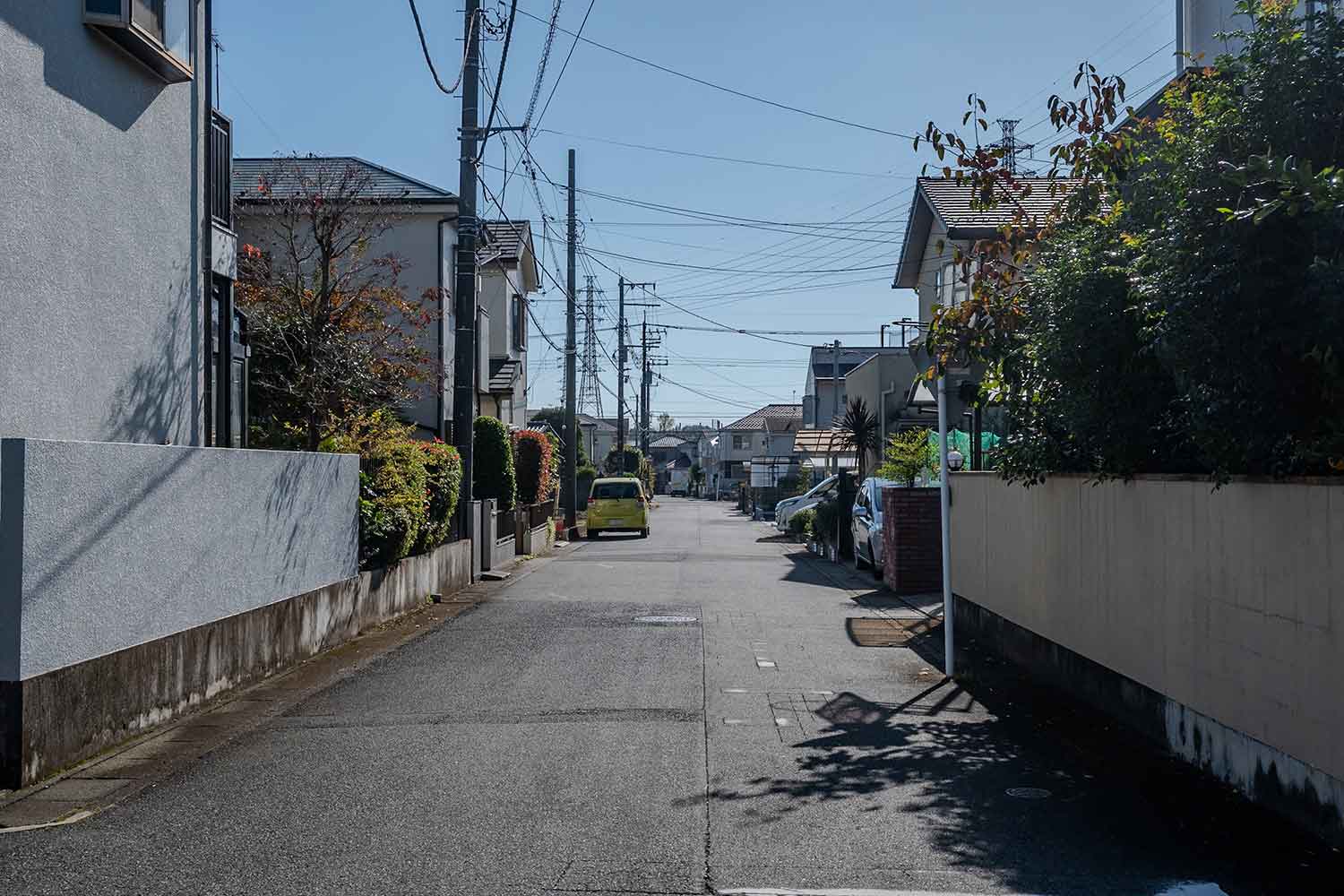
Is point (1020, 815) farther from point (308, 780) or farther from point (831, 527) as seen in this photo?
point (831, 527)

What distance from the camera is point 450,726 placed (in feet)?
27.7

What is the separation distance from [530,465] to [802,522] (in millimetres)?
7673

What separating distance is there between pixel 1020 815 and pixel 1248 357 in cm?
258

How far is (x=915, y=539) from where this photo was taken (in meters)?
18.2

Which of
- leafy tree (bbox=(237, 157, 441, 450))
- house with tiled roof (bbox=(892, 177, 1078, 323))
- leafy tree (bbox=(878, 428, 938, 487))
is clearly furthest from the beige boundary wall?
house with tiled roof (bbox=(892, 177, 1078, 323))

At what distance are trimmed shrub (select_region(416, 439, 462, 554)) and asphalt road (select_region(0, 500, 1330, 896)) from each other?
5.93 m

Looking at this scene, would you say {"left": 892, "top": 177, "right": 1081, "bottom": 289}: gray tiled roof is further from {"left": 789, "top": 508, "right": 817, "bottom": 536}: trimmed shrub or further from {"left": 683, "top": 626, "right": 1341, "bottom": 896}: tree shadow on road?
{"left": 683, "top": 626, "right": 1341, "bottom": 896}: tree shadow on road

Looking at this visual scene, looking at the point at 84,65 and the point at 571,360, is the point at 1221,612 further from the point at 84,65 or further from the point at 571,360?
the point at 571,360

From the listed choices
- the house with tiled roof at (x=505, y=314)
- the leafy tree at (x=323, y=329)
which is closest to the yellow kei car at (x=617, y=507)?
the house with tiled roof at (x=505, y=314)

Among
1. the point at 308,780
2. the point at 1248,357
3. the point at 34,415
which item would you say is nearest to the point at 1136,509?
the point at 1248,357

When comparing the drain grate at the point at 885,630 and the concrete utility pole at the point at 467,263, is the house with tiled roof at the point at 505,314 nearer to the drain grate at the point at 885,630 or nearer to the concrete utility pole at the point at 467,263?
the concrete utility pole at the point at 467,263

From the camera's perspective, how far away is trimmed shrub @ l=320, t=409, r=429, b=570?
48.0 ft

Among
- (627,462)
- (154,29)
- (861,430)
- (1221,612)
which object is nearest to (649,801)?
(1221,612)

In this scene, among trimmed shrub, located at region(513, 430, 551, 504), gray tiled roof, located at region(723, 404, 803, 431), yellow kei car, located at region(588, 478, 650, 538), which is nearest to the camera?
trimmed shrub, located at region(513, 430, 551, 504)
